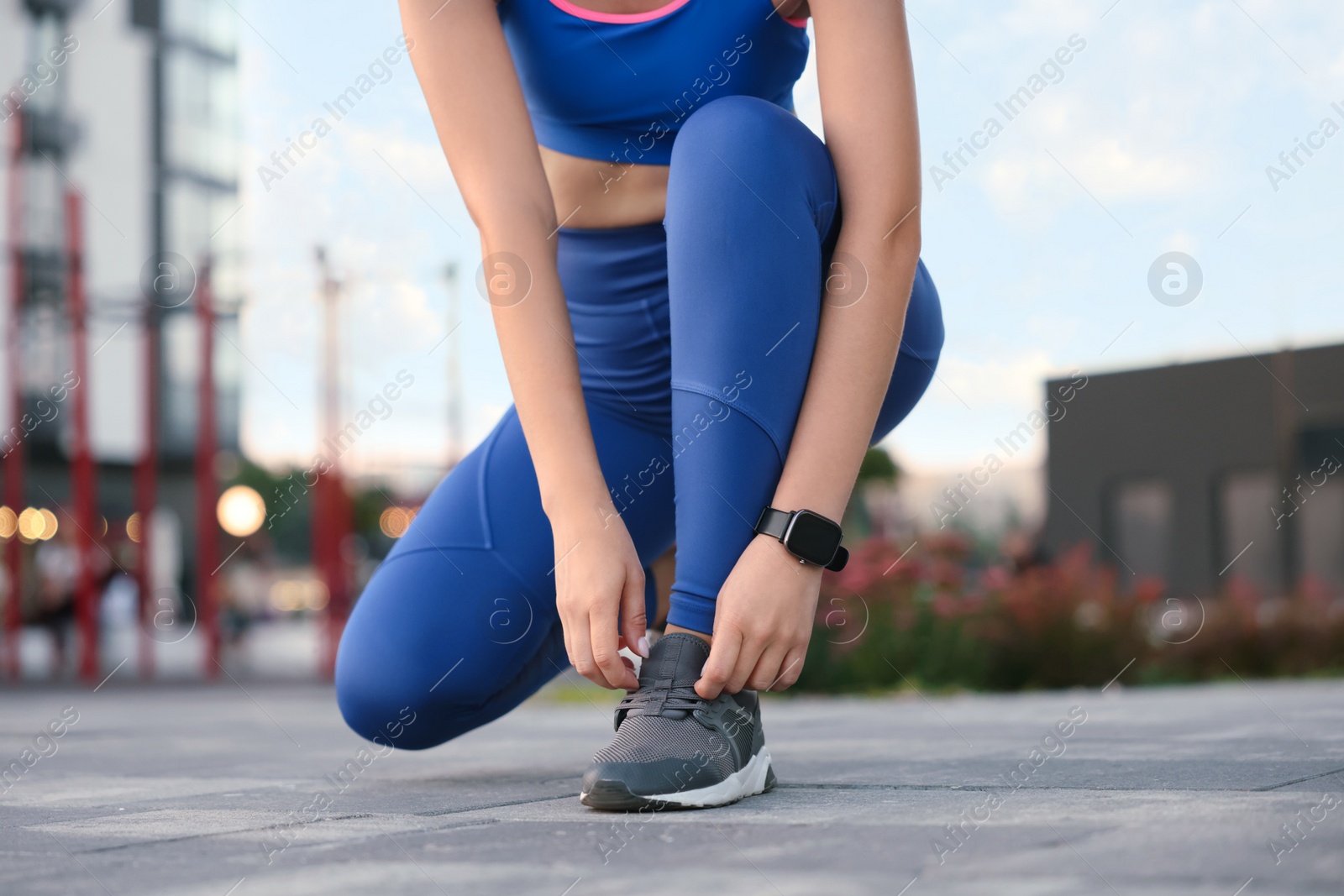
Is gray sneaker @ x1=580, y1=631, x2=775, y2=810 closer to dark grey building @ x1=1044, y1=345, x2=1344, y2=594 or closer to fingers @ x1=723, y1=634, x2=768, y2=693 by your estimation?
fingers @ x1=723, y1=634, x2=768, y2=693

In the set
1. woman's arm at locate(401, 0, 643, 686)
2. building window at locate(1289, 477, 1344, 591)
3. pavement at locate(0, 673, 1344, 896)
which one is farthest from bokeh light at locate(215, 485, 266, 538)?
woman's arm at locate(401, 0, 643, 686)

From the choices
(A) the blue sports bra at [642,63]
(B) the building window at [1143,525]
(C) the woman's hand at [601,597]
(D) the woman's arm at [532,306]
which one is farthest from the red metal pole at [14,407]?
(B) the building window at [1143,525]

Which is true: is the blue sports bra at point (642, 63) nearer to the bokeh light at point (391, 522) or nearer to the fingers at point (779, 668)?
the fingers at point (779, 668)

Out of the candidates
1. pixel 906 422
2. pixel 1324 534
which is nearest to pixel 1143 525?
pixel 1324 534

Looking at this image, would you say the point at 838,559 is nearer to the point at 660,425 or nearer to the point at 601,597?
the point at 601,597

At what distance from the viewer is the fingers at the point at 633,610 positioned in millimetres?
1451

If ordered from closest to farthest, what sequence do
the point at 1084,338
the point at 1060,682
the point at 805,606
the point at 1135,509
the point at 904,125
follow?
the point at 805,606
the point at 904,125
the point at 1084,338
the point at 1060,682
the point at 1135,509

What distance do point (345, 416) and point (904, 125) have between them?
1032 cm

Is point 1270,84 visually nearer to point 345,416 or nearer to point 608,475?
point 608,475

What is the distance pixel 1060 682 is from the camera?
7113mm

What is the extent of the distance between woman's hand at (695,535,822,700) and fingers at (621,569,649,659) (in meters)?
0.08

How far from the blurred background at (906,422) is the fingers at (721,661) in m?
0.60

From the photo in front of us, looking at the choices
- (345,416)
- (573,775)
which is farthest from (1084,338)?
(345,416)

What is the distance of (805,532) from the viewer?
1.46 meters
